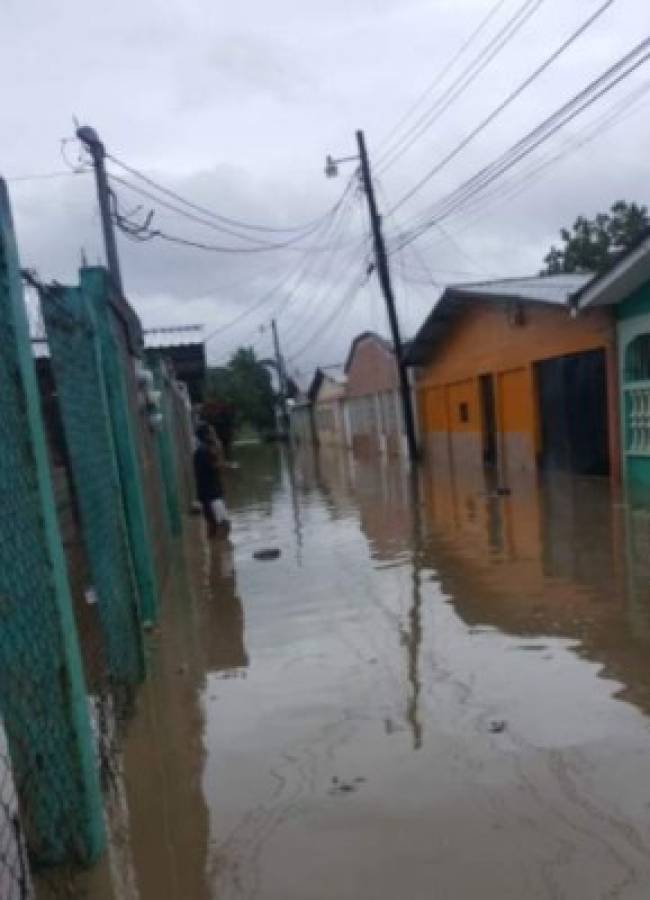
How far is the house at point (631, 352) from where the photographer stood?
42.7ft

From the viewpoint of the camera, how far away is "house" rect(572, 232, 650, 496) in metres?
13.0

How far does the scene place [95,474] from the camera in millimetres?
4863

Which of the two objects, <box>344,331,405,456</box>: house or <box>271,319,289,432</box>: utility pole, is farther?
<box>271,319,289,432</box>: utility pole

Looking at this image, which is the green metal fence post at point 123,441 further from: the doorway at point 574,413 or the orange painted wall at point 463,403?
the orange painted wall at point 463,403

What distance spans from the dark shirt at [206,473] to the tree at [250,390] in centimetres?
5314

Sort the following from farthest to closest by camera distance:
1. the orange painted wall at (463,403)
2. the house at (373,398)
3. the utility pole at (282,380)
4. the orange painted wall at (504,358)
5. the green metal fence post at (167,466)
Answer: the utility pole at (282,380) < the house at (373,398) < the orange painted wall at (463,403) < the orange painted wall at (504,358) < the green metal fence post at (167,466)

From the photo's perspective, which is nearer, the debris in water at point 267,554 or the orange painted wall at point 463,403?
the debris in water at point 267,554

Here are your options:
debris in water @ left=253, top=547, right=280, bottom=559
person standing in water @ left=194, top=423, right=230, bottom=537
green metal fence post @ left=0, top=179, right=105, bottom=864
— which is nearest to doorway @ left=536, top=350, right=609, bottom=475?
person standing in water @ left=194, top=423, right=230, bottom=537

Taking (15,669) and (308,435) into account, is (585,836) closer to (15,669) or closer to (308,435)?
(15,669)

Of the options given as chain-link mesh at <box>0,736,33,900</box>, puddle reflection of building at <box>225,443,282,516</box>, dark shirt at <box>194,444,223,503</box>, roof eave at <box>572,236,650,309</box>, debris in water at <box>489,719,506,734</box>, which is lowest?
puddle reflection of building at <box>225,443,282,516</box>

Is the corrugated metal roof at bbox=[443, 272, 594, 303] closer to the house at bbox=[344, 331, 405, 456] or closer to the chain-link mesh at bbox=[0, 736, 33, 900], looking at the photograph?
the house at bbox=[344, 331, 405, 456]

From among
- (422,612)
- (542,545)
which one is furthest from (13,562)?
(542,545)

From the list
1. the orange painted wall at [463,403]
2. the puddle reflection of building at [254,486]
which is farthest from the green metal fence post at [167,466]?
the orange painted wall at [463,403]

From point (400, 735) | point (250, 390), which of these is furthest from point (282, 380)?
point (400, 735)
